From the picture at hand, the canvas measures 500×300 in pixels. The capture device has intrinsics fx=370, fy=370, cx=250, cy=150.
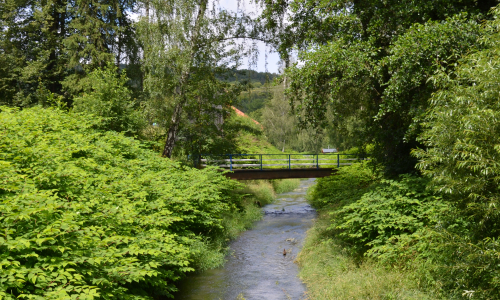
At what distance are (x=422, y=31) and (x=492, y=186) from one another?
4.96 meters

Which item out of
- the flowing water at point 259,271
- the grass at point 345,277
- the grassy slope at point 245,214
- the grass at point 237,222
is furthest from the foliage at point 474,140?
the grassy slope at point 245,214

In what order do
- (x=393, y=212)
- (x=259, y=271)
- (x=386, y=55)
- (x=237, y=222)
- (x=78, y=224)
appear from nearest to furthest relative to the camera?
(x=78, y=224), (x=393, y=212), (x=259, y=271), (x=386, y=55), (x=237, y=222)

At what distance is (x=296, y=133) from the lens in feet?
43.0

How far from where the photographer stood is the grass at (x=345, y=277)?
26.2ft

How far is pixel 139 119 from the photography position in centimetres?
1925

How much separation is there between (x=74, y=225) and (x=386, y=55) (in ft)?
33.4

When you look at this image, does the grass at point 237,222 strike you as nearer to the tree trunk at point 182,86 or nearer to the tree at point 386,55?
the tree trunk at point 182,86

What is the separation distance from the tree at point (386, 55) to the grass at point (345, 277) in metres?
3.62

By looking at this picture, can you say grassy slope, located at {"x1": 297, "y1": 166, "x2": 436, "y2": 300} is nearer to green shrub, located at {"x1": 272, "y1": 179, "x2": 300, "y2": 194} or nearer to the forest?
the forest

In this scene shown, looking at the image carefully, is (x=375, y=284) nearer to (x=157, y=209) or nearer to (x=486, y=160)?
(x=486, y=160)

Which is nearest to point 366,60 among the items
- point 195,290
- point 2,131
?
point 195,290

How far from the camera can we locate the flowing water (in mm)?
9688

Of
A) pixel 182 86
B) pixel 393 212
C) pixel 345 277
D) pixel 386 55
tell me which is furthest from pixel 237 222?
pixel 386 55

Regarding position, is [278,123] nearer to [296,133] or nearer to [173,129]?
[173,129]
